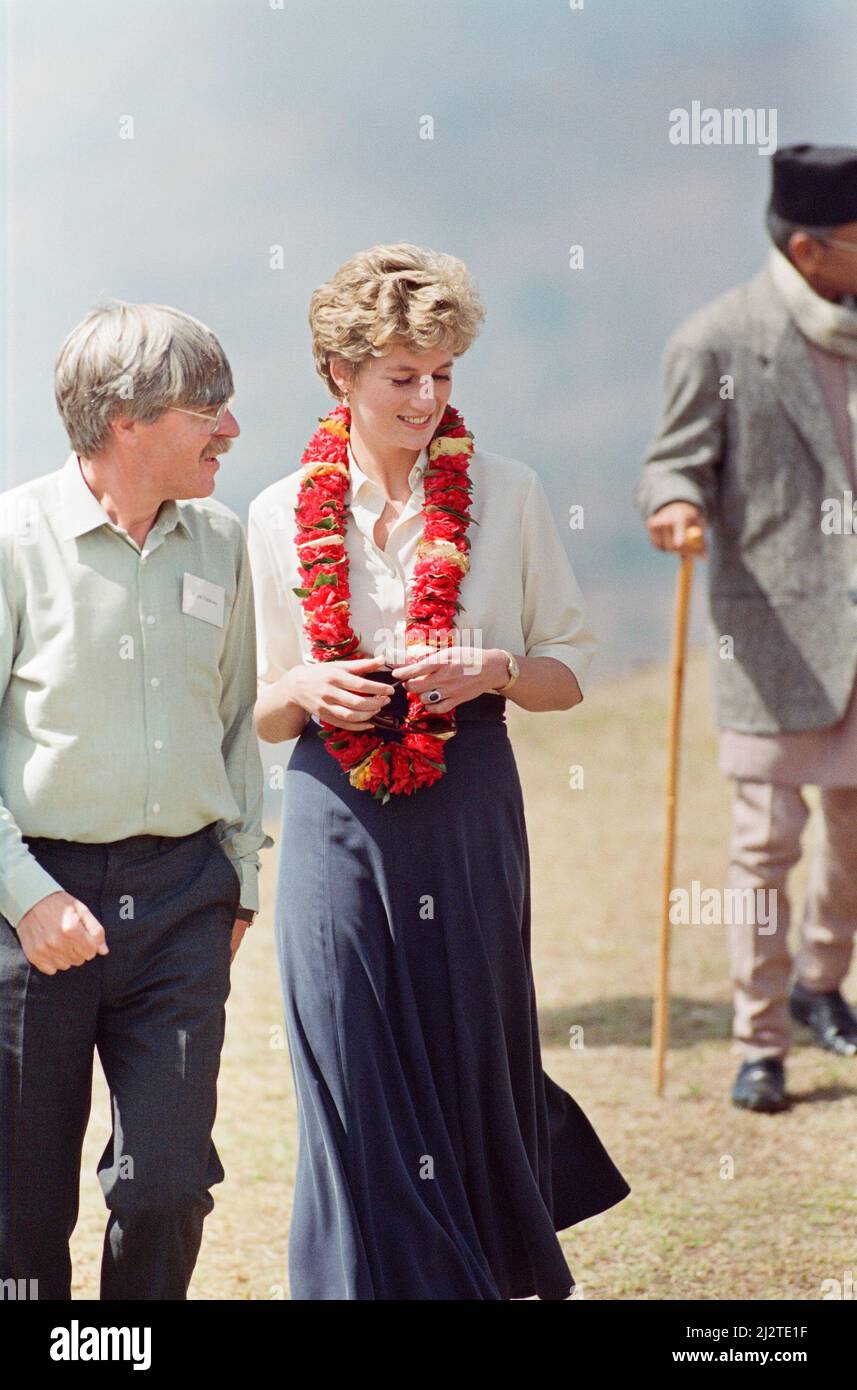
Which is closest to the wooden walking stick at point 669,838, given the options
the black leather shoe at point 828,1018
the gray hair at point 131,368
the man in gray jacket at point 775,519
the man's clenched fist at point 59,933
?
the man in gray jacket at point 775,519

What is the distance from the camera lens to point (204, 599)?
3.07m

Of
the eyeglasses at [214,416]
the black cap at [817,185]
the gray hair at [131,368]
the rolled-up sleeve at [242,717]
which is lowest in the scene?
the rolled-up sleeve at [242,717]

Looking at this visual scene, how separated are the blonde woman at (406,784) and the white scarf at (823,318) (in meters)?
1.94

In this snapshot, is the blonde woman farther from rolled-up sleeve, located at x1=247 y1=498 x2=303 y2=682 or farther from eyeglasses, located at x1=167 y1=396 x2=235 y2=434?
eyeglasses, located at x1=167 y1=396 x2=235 y2=434

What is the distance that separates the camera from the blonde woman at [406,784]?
124 inches

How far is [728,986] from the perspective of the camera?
6.56 m

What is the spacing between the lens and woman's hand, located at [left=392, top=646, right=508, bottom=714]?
311 cm

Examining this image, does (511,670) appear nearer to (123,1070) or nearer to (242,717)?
(242,717)

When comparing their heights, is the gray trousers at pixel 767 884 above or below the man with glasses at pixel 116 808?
below

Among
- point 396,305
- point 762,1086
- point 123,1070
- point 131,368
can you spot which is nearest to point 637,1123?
point 762,1086

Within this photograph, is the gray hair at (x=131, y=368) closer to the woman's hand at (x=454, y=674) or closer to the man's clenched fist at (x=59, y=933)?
the woman's hand at (x=454, y=674)

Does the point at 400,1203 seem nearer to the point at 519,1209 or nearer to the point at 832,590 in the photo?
the point at 519,1209

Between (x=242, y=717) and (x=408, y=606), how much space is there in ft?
1.18
